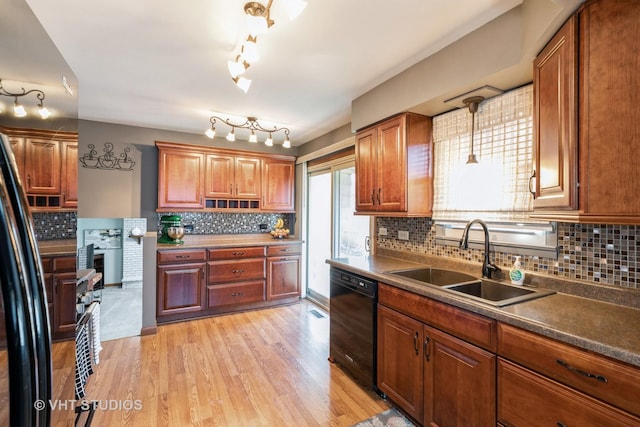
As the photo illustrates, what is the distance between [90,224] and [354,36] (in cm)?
378

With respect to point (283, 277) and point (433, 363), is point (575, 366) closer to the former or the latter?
point (433, 363)

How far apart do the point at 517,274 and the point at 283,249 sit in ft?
9.70

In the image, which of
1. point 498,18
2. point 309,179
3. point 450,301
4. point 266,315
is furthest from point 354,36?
point 266,315

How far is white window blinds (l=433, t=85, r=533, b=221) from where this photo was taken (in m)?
1.88

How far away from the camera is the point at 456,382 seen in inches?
62.4

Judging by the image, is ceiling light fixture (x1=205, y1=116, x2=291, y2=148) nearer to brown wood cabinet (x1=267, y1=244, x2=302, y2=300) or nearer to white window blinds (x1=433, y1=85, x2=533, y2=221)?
brown wood cabinet (x1=267, y1=244, x2=302, y2=300)

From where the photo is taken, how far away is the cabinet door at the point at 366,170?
2695mm

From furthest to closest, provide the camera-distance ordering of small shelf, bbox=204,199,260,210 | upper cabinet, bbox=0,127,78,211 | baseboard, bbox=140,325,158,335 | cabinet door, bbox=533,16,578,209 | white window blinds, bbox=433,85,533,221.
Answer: small shelf, bbox=204,199,260,210, baseboard, bbox=140,325,158,335, white window blinds, bbox=433,85,533,221, cabinet door, bbox=533,16,578,209, upper cabinet, bbox=0,127,78,211

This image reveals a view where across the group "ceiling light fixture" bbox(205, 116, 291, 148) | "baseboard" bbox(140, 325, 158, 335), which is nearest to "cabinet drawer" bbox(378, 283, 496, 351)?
"ceiling light fixture" bbox(205, 116, 291, 148)

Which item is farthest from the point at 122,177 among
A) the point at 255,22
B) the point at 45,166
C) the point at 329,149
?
the point at 45,166

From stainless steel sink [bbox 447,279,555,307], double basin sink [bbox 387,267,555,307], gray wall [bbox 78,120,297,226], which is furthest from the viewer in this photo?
gray wall [bbox 78,120,297,226]

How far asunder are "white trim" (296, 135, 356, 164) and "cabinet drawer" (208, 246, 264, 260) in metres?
1.46

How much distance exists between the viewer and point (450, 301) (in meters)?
1.61

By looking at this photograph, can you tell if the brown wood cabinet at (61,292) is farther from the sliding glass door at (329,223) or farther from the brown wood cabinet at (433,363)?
the sliding glass door at (329,223)
